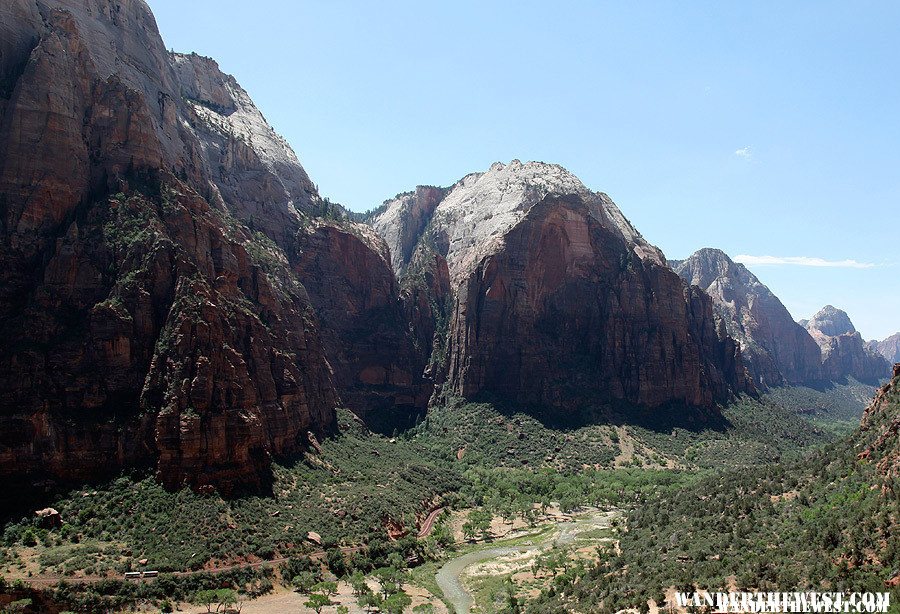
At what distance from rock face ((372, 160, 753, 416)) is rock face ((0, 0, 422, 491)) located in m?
50.9

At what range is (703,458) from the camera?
119 metres

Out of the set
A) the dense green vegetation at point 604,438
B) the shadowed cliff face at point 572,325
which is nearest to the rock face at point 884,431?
the dense green vegetation at point 604,438

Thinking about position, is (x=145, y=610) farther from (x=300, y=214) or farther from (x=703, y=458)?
(x=300, y=214)

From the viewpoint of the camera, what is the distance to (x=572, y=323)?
150750 mm

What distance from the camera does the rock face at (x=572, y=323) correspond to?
143m

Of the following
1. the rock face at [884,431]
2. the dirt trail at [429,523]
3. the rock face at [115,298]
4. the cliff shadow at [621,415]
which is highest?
the rock face at [115,298]

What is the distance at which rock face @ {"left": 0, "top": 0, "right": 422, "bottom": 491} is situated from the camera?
209ft

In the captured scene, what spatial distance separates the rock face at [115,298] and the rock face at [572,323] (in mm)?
50946

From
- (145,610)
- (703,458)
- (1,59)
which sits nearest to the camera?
(145,610)

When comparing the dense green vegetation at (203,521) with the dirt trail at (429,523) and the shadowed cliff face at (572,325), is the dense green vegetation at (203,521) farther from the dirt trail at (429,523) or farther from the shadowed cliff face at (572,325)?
the shadowed cliff face at (572,325)

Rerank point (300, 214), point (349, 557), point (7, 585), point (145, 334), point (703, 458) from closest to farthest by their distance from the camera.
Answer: point (7, 585)
point (349, 557)
point (145, 334)
point (703, 458)
point (300, 214)

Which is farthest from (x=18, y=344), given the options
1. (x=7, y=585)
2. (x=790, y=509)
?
(x=790, y=509)

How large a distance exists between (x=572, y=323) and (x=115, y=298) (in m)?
104

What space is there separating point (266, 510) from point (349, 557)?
10.1 meters
